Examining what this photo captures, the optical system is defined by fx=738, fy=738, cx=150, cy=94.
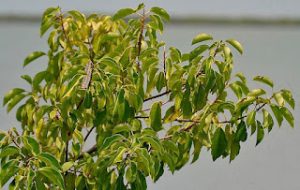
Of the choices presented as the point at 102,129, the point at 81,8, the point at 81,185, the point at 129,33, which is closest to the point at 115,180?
the point at 81,185

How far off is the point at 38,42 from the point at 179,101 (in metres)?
1.69

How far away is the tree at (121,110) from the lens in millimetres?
2107

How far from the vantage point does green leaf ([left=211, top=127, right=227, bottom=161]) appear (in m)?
2.26

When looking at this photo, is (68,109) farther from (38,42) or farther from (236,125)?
(38,42)

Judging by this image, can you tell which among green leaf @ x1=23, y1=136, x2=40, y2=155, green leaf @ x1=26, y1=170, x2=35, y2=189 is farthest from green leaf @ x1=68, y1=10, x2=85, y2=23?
green leaf @ x1=26, y1=170, x2=35, y2=189

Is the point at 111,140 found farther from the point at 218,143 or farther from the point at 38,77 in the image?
the point at 38,77

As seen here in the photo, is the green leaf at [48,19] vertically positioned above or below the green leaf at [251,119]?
above

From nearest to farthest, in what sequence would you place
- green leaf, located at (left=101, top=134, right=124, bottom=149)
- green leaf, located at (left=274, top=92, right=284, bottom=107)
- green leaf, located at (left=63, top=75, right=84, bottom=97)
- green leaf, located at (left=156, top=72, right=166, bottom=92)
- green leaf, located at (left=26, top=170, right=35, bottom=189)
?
green leaf, located at (left=26, top=170, right=35, bottom=189), green leaf, located at (left=101, top=134, right=124, bottom=149), green leaf, located at (left=63, top=75, right=84, bottom=97), green leaf, located at (left=274, top=92, right=284, bottom=107), green leaf, located at (left=156, top=72, right=166, bottom=92)

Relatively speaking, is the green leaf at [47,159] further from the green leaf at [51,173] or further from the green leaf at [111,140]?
the green leaf at [111,140]

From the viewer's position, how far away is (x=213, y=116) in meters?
2.45

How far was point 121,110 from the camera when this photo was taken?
224 centimetres

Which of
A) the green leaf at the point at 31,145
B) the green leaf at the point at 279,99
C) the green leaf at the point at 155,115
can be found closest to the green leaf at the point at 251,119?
the green leaf at the point at 279,99

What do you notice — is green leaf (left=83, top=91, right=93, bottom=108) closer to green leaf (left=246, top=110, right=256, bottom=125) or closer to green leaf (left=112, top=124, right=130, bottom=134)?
green leaf (left=112, top=124, right=130, bottom=134)

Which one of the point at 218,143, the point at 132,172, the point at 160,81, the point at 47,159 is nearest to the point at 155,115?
the point at 160,81
